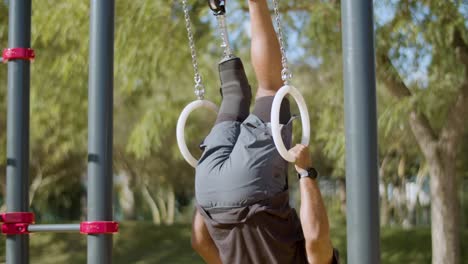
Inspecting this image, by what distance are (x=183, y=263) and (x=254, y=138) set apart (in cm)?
955

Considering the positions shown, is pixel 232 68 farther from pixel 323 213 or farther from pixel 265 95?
pixel 323 213

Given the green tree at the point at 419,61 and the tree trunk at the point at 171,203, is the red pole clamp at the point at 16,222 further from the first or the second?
the tree trunk at the point at 171,203

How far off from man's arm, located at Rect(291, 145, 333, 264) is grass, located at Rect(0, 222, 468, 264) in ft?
30.1

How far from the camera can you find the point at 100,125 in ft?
9.37

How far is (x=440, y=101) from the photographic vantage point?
23.0ft

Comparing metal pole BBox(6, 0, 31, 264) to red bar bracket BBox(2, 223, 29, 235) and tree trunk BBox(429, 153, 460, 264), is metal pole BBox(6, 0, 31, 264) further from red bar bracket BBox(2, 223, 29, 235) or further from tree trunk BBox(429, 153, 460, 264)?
tree trunk BBox(429, 153, 460, 264)

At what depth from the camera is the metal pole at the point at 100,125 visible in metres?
2.81

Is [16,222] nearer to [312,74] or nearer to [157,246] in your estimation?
[312,74]

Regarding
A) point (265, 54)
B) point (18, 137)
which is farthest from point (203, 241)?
point (18, 137)

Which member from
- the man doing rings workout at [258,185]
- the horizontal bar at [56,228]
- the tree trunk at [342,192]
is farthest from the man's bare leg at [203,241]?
the tree trunk at [342,192]

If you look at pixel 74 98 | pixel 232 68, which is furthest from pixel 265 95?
pixel 74 98

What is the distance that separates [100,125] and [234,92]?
2.46 ft

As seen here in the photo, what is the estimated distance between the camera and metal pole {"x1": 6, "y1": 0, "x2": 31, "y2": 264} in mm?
3139

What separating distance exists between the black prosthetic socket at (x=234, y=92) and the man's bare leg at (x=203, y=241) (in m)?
0.32
